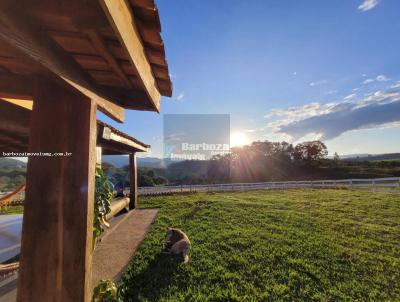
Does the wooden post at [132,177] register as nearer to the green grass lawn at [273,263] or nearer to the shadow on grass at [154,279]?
the green grass lawn at [273,263]

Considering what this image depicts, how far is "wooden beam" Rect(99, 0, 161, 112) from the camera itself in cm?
108

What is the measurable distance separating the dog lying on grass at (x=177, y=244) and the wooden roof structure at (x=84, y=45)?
2701 millimetres

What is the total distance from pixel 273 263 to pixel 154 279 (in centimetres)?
197

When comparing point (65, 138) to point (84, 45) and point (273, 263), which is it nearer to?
point (84, 45)

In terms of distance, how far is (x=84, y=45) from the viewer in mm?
1586

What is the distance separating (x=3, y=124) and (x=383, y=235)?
25.1ft

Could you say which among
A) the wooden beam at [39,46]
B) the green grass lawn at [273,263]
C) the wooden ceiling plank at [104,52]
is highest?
the wooden ceiling plank at [104,52]

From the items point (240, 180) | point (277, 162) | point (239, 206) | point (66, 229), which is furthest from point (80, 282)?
point (277, 162)

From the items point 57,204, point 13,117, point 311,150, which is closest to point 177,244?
point 57,204

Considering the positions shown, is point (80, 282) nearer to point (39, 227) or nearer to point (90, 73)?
point (39, 227)

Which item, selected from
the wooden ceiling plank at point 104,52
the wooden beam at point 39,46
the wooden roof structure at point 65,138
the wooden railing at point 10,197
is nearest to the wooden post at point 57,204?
the wooden roof structure at point 65,138

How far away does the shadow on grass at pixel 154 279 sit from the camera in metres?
2.88

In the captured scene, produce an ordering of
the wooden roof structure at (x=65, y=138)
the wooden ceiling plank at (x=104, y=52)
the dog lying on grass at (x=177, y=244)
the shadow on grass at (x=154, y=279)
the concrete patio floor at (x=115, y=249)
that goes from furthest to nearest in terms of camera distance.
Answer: the dog lying on grass at (x=177, y=244)
the concrete patio floor at (x=115, y=249)
the shadow on grass at (x=154, y=279)
the wooden roof structure at (x=65, y=138)
the wooden ceiling plank at (x=104, y=52)

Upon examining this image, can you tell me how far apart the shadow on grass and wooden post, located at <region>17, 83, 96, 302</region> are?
114cm
